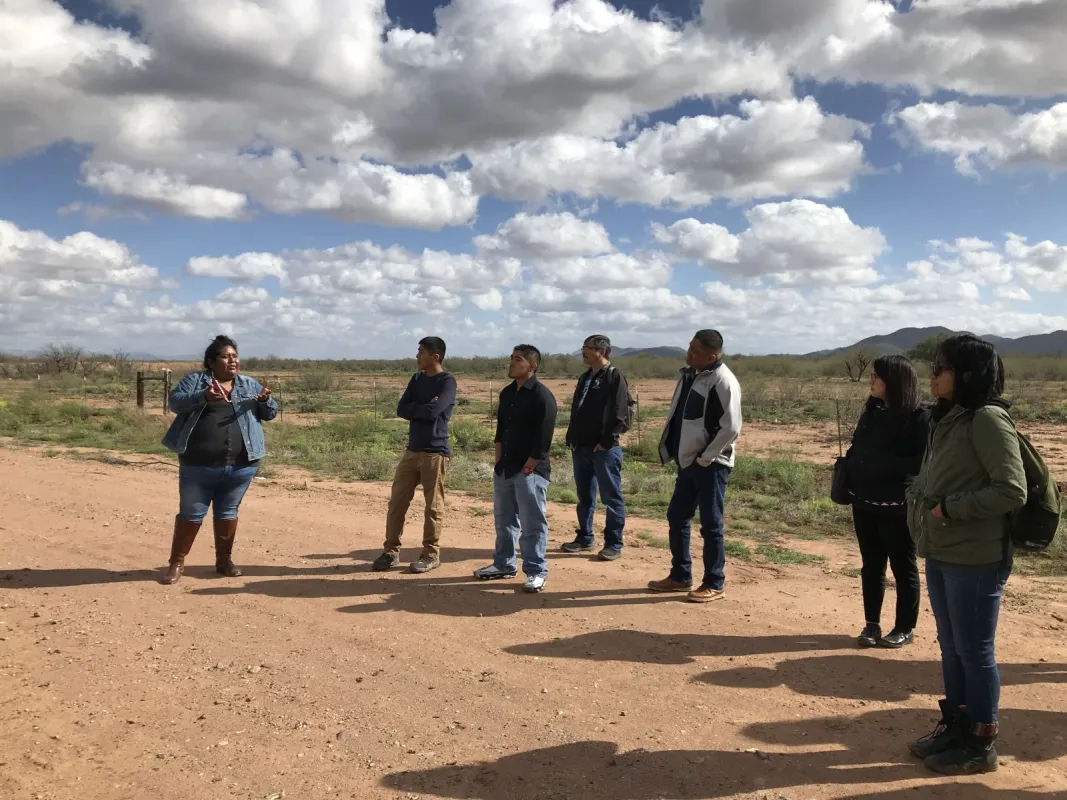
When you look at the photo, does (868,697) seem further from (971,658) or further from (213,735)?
(213,735)

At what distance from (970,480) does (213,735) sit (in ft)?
11.4

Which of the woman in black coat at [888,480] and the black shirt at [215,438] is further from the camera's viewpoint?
the black shirt at [215,438]

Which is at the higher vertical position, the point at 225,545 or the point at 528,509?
the point at 528,509

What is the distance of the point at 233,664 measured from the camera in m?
4.33

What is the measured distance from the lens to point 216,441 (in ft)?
18.7

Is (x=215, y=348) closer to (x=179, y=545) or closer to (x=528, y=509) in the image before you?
(x=179, y=545)

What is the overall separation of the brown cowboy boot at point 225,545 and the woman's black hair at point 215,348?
120 centimetres

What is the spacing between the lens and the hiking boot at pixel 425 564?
623 cm

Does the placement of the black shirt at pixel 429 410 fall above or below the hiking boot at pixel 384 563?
above

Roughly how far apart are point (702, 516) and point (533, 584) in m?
1.30

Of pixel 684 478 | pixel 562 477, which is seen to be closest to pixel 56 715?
pixel 684 478

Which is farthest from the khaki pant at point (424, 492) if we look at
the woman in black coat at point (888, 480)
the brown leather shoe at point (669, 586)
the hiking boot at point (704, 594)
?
the woman in black coat at point (888, 480)

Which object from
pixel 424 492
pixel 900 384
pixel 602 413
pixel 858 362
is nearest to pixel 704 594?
pixel 602 413

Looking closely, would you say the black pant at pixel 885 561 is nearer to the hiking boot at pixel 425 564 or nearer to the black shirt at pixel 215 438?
the hiking boot at pixel 425 564
